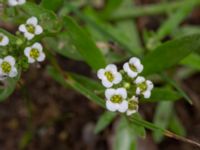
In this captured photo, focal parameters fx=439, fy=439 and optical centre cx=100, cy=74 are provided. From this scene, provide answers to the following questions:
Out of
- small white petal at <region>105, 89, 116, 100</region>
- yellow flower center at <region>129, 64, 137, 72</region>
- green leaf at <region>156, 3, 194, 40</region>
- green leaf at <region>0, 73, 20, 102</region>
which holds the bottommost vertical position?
small white petal at <region>105, 89, 116, 100</region>

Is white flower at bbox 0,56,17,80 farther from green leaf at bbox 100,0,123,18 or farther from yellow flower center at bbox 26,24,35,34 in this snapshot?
green leaf at bbox 100,0,123,18

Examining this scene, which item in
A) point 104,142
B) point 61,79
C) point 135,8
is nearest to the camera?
point 61,79

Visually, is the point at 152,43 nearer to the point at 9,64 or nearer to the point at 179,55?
the point at 179,55

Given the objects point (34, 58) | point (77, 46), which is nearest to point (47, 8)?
point (77, 46)

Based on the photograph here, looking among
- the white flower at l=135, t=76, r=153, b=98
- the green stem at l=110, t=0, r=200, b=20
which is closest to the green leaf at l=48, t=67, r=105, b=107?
the white flower at l=135, t=76, r=153, b=98

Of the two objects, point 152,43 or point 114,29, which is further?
point 114,29
